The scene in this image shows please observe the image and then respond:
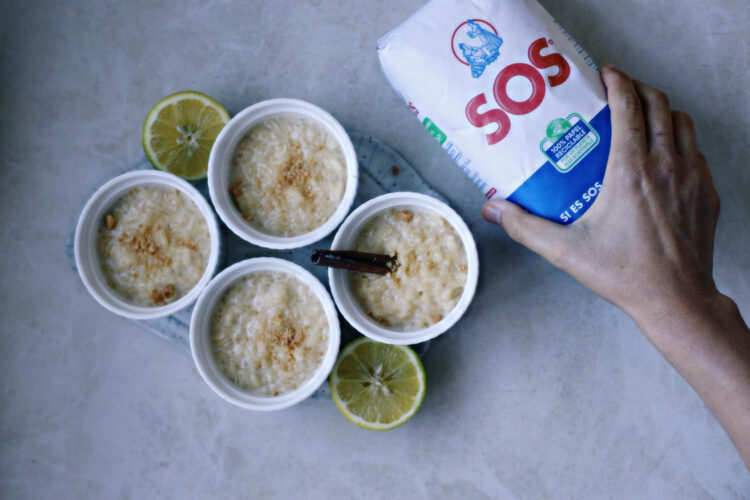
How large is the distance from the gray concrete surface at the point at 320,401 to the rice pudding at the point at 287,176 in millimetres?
222

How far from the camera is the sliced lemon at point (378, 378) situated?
1.93m

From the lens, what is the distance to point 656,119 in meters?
1.75

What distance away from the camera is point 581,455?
2.03 metres

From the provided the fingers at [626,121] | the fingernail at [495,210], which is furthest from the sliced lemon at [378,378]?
the fingers at [626,121]

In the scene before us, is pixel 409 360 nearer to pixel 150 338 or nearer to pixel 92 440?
pixel 150 338

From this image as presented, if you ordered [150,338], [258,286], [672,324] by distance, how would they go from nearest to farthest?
[672,324] → [258,286] → [150,338]

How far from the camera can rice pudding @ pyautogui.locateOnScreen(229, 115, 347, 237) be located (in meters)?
1.90

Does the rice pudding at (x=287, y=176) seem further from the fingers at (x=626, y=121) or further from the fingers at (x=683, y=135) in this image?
the fingers at (x=683, y=135)

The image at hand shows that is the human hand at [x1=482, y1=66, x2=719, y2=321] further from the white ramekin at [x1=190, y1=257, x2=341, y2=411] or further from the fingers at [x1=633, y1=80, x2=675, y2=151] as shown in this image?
the white ramekin at [x1=190, y1=257, x2=341, y2=411]

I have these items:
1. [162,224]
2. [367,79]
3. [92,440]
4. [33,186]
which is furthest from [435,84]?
[92,440]

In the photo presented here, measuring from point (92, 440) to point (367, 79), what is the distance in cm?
158

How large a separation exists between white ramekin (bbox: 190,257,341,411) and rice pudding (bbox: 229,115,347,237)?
0.43 ft

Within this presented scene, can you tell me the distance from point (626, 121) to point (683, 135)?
0.86 ft

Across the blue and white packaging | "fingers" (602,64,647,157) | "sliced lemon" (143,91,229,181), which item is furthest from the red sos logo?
"sliced lemon" (143,91,229,181)
